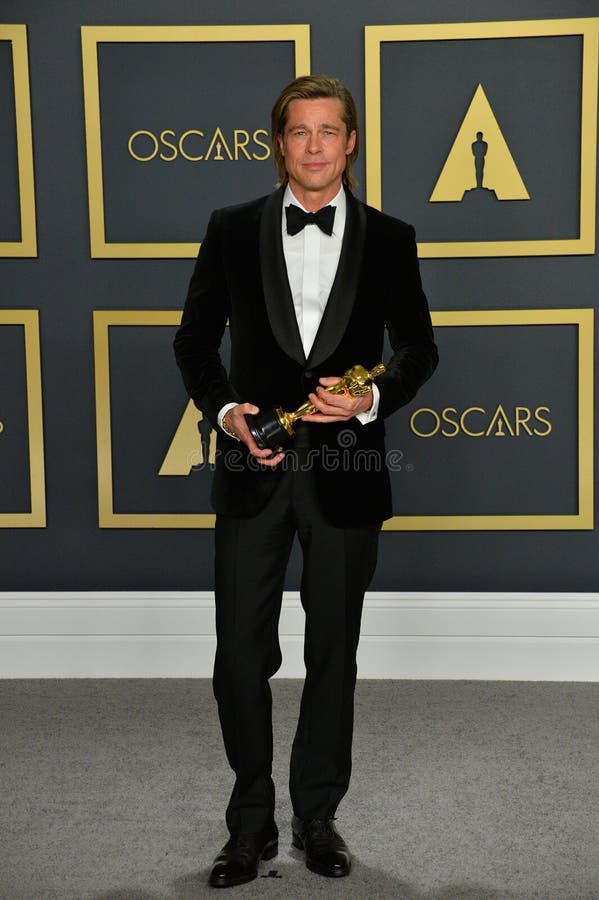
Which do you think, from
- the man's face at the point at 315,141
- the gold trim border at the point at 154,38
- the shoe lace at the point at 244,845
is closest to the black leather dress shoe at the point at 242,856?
the shoe lace at the point at 244,845

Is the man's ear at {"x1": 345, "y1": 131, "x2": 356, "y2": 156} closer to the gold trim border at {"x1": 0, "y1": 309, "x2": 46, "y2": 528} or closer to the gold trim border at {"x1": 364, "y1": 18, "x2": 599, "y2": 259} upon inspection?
the gold trim border at {"x1": 364, "y1": 18, "x2": 599, "y2": 259}

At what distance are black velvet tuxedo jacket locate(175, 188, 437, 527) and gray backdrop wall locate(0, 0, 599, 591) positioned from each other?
45.2 inches

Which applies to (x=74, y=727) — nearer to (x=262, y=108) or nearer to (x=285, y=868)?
(x=285, y=868)

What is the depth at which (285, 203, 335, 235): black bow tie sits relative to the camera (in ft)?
6.51

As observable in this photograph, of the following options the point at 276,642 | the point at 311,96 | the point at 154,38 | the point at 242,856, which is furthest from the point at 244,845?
the point at 154,38

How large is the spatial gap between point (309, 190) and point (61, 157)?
1.49 meters

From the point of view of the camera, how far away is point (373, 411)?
6.53 feet

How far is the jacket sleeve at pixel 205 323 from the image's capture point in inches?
80.6

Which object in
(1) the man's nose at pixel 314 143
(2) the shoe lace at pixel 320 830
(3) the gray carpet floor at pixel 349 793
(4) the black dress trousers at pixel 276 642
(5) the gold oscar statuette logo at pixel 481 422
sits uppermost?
(1) the man's nose at pixel 314 143

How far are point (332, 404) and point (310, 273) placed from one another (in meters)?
0.32

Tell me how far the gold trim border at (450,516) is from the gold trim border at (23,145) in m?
0.34

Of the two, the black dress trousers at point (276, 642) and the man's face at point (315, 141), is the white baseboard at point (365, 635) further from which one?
the man's face at point (315, 141)

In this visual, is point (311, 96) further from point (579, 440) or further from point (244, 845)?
point (579, 440)

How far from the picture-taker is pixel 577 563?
3.27 metres
